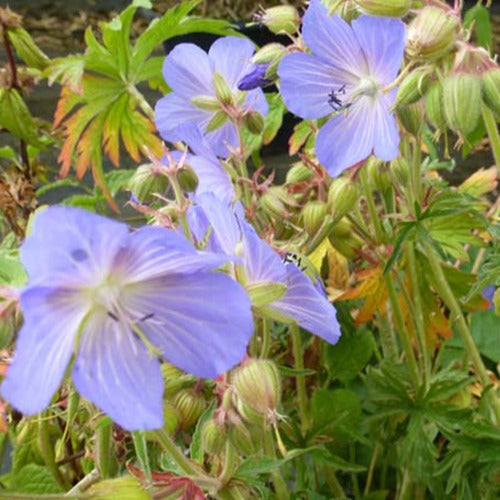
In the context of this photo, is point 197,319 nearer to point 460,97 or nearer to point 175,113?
point 460,97

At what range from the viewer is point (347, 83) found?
0.72 meters

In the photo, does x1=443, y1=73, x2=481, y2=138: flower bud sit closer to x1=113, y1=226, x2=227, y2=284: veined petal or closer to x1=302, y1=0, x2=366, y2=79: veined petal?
x1=302, y1=0, x2=366, y2=79: veined petal

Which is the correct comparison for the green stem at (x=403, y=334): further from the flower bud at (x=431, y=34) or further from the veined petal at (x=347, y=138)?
the flower bud at (x=431, y=34)

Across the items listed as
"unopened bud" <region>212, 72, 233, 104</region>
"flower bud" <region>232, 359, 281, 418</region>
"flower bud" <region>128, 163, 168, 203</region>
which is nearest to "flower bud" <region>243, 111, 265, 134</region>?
"unopened bud" <region>212, 72, 233, 104</region>

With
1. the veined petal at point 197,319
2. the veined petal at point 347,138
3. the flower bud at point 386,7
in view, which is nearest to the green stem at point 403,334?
the veined petal at point 347,138

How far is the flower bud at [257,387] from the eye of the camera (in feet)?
1.62

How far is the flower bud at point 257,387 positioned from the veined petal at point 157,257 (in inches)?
3.4

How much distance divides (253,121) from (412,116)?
0.13 meters

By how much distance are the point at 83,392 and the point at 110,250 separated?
0.06 meters

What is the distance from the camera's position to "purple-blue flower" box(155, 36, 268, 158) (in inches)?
29.9

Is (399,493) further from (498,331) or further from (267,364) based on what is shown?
(267,364)

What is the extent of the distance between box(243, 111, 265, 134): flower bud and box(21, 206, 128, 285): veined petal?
0.32 metres

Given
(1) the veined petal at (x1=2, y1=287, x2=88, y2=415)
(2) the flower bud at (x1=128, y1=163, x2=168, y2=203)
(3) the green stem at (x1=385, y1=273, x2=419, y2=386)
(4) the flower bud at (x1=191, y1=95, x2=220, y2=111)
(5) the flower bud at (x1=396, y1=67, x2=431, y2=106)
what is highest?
(1) the veined petal at (x1=2, y1=287, x2=88, y2=415)

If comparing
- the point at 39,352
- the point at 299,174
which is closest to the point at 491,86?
the point at 299,174
